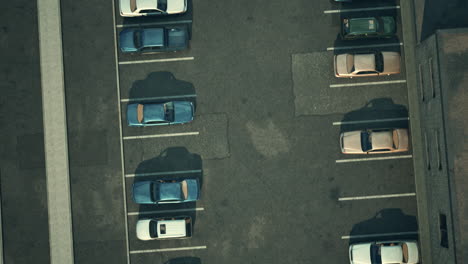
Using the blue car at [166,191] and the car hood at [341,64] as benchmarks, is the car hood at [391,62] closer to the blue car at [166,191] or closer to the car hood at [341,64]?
the car hood at [341,64]

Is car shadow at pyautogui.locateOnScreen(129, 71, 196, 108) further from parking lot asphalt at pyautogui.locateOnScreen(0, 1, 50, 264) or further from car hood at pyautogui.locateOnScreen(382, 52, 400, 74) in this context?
car hood at pyautogui.locateOnScreen(382, 52, 400, 74)

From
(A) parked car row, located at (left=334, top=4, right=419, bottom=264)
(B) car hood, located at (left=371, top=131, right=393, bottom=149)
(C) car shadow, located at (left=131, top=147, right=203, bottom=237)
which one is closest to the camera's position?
(A) parked car row, located at (left=334, top=4, right=419, bottom=264)

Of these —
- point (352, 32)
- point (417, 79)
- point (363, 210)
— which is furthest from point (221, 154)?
point (417, 79)

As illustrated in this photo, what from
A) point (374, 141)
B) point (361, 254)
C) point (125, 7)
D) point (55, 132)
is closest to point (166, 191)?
point (55, 132)

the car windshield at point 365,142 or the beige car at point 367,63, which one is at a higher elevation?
the beige car at point 367,63

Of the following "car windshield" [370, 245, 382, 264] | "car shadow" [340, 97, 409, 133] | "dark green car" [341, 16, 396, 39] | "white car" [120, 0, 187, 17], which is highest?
"white car" [120, 0, 187, 17]

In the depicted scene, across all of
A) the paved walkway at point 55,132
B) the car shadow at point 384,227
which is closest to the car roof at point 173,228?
the paved walkway at point 55,132

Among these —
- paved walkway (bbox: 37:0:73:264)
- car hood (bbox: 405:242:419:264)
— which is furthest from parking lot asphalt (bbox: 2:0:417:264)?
car hood (bbox: 405:242:419:264)

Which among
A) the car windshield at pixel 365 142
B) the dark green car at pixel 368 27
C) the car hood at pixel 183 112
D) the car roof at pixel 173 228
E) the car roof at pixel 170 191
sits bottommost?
the car roof at pixel 173 228
